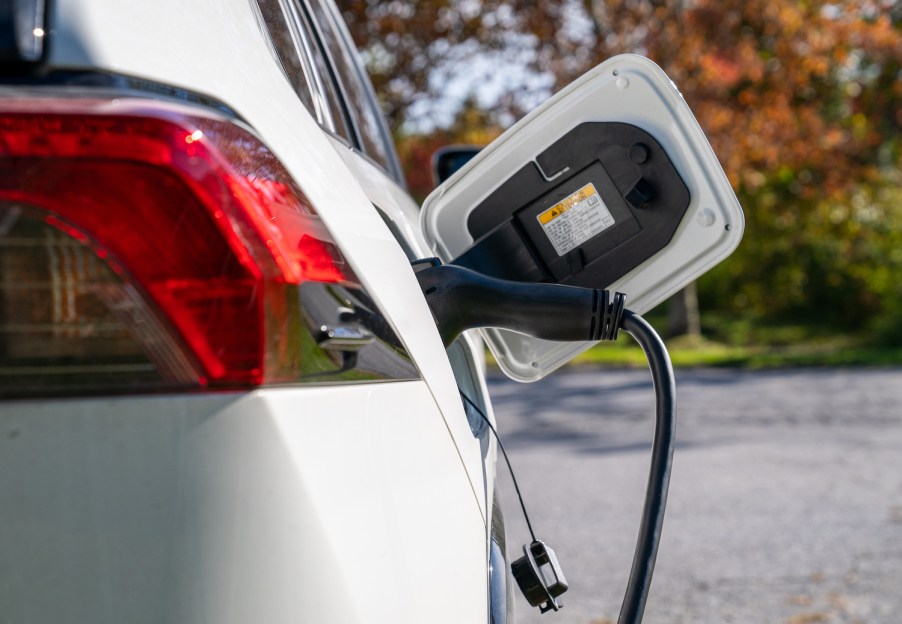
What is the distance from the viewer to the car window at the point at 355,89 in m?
2.49

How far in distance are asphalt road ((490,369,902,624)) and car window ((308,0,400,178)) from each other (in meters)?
1.71

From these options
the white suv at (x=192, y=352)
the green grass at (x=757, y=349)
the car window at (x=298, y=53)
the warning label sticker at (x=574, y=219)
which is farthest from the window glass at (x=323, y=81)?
the green grass at (x=757, y=349)

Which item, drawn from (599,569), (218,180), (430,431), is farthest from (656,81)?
(599,569)

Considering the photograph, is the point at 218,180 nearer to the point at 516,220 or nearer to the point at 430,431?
the point at 430,431

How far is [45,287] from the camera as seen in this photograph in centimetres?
88

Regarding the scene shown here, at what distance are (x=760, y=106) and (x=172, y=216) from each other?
14.7 meters

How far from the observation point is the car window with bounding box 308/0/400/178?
249 centimetres

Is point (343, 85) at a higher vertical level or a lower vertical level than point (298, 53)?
higher

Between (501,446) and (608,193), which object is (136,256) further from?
(608,193)

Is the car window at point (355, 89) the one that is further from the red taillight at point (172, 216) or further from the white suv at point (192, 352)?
the red taillight at point (172, 216)

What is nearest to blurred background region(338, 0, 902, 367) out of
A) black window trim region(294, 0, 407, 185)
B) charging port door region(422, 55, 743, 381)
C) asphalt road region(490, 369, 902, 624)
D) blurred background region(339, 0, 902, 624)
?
blurred background region(339, 0, 902, 624)

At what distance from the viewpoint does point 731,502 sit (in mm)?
5020

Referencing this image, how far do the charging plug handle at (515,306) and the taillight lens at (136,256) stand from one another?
521mm

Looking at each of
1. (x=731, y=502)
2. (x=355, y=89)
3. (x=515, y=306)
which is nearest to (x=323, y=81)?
(x=515, y=306)
